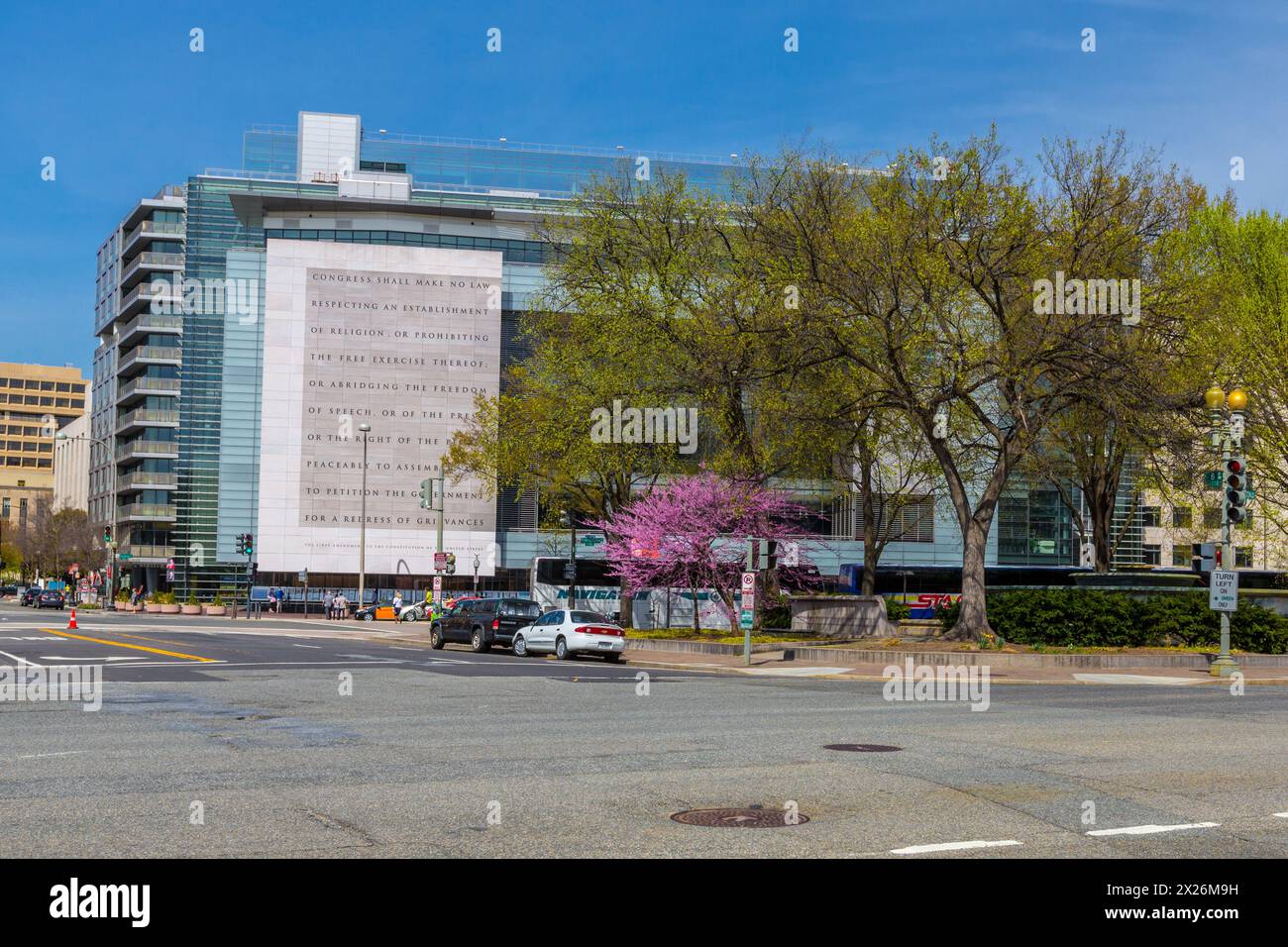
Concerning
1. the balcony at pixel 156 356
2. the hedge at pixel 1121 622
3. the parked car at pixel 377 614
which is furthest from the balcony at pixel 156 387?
the hedge at pixel 1121 622

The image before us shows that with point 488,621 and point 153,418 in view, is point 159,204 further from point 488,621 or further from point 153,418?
point 488,621

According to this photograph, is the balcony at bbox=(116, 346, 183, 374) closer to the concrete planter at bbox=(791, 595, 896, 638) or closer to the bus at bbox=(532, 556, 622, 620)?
the bus at bbox=(532, 556, 622, 620)

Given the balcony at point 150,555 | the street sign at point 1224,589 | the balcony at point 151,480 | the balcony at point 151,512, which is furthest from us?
the balcony at point 151,480

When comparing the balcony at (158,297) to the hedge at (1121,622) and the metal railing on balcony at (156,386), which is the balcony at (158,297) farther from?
the hedge at (1121,622)

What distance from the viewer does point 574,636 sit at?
34.8 meters

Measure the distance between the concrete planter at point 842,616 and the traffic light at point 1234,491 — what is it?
1228 cm

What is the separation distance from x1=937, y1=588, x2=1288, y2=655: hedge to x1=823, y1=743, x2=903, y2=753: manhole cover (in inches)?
815

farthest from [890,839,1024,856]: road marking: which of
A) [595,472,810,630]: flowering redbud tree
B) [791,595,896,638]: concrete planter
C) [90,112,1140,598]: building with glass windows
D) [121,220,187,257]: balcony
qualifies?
[121,220,187,257]: balcony

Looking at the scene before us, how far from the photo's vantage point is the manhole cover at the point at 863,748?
46.3 feet

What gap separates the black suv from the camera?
3806cm

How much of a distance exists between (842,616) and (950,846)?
3200 centimetres
